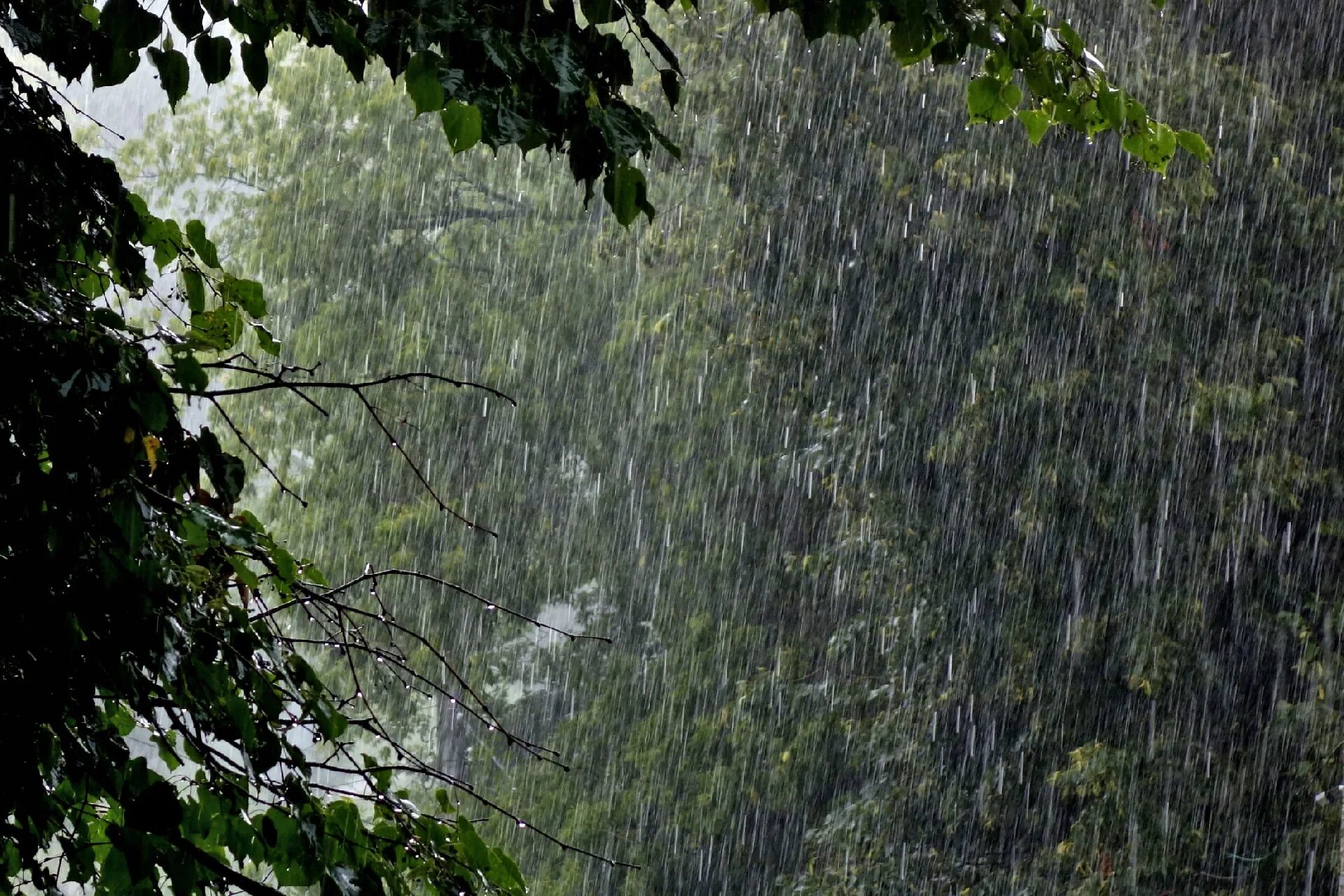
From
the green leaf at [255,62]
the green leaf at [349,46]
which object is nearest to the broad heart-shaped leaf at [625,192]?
the green leaf at [349,46]

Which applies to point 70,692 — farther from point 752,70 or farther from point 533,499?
point 533,499

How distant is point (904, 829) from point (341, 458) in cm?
679

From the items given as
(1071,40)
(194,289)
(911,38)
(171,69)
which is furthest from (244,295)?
(1071,40)

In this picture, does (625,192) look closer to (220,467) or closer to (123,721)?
(220,467)

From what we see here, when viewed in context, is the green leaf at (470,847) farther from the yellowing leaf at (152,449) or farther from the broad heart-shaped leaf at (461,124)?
the broad heart-shaped leaf at (461,124)

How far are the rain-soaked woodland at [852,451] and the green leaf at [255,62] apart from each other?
2.52m

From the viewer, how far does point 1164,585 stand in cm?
809

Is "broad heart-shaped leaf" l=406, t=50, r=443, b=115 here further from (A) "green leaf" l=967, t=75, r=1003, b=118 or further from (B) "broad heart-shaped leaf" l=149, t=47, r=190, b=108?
(A) "green leaf" l=967, t=75, r=1003, b=118

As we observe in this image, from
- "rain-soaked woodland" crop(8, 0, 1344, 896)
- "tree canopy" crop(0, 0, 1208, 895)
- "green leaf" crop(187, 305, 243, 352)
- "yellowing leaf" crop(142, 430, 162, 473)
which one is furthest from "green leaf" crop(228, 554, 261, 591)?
"rain-soaked woodland" crop(8, 0, 1344, 896)

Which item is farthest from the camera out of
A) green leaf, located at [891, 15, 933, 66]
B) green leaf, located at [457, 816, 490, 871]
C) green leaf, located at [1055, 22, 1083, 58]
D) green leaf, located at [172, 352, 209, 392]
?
green leaf, located at [1055, 22, 1083, 58]

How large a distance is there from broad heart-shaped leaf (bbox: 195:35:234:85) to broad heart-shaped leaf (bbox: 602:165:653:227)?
48 cm

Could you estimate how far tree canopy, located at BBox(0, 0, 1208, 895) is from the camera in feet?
4.57

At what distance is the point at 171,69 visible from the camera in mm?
1728

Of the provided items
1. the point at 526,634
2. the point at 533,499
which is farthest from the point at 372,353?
the point at 526,634
